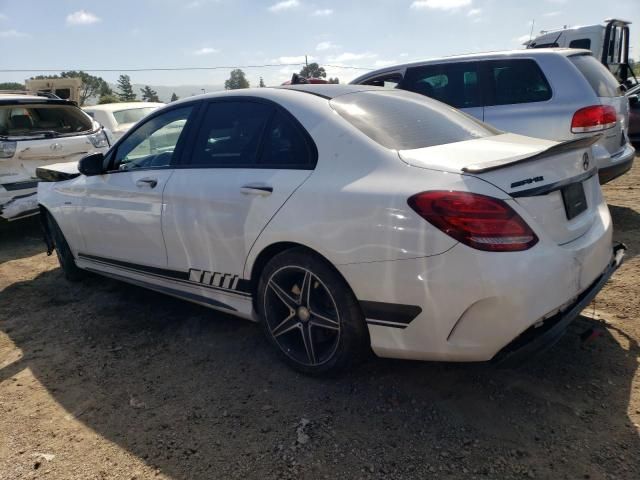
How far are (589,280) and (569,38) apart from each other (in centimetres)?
1343

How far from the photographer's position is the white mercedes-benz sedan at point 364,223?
84.0 inches

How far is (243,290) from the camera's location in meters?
3.00

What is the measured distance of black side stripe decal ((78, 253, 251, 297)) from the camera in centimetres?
301

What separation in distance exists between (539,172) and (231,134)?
1.83m

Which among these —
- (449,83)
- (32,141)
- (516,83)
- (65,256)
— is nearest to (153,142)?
(65,256)

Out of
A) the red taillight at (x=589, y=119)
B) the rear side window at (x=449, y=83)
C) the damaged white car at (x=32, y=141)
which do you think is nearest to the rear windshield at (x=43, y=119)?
the damaged white car at (x=32, y=141)

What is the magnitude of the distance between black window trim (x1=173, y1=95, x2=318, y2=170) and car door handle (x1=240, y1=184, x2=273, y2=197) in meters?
0.13

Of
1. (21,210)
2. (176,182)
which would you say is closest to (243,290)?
(176,182)

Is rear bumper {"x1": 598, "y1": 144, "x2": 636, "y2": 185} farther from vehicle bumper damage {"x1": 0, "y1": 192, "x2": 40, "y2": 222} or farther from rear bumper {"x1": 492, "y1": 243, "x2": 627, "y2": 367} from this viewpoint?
vehicle bumper damage {"x1": 0, "y1": 192, "x2": 40, "y2": 222}

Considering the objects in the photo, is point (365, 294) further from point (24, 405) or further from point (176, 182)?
point (24, 405)

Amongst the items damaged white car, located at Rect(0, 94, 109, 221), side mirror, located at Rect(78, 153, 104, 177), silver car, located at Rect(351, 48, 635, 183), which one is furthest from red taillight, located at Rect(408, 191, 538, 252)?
damaged white car, located at Rect(0, 94, 109, 221)

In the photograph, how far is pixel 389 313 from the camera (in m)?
2.34

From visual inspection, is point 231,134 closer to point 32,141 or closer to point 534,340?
point 534,340

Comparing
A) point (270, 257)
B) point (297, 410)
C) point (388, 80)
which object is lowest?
point (297, 410)
